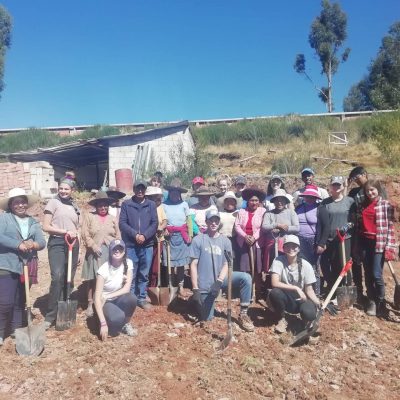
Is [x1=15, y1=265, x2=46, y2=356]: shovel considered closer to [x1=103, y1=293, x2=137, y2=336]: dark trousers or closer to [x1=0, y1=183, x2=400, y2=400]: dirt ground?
[x1=0, y1=183, x2=400, y2=400]: dirt ground

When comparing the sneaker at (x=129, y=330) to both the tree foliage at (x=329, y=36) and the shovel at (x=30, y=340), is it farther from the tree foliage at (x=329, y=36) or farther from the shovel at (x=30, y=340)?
the tree foliage at (x=329, y=36)

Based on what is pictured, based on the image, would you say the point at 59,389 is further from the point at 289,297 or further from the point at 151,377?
the point at 289,297

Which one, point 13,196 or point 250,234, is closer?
point 13,196

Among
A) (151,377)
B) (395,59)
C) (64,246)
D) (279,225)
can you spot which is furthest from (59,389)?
(395,59)

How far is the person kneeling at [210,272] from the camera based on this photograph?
16.2 feet

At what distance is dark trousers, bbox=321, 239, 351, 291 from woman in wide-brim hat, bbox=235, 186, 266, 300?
93 cm

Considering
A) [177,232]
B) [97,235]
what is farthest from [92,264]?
[177,232]

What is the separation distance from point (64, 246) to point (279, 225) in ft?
8.97

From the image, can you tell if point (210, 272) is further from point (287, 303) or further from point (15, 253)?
point (15, 253)

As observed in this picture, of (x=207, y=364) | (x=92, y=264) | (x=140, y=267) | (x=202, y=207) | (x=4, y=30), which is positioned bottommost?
(x=207, y=364)

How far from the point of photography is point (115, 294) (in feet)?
15.1

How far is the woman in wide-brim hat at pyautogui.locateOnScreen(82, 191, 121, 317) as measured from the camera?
507cm

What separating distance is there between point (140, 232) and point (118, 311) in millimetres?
1145

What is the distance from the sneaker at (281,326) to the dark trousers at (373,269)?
1316mm
